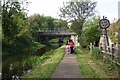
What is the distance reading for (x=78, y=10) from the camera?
6056cm

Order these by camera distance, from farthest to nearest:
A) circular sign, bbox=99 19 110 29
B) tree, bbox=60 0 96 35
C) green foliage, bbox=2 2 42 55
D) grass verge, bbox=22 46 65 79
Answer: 1. tree, bbox=60 0 96 35
2. green foliage, bbox=2 2 42 55
3. circular sign, bbox=99 19 110 29
4. grass verge, bbox=22 46 65 79

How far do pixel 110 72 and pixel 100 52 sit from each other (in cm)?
634

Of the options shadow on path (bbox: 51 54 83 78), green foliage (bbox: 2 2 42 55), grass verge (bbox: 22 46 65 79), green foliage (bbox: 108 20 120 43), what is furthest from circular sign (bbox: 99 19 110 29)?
green foliage (bbox: 2 2 42 55)

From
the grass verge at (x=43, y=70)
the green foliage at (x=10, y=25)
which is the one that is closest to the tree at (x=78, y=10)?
the green foliage at (x=10, y=25)

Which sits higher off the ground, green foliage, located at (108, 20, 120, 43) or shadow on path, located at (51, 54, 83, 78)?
green foliage, located at (108, 20, 120, 43)

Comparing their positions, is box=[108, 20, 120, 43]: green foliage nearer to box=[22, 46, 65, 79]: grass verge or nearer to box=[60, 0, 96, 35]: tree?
box=[22, 46, 65, 79]: grass verge

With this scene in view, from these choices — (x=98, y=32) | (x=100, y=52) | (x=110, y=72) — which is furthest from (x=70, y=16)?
(x=110, y=72)

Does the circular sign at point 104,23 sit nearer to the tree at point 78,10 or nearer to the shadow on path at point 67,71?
the shadow on path at point 67,71

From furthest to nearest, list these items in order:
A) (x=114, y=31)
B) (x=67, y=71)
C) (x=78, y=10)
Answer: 1. (x=78, y=10)
2. (x=114, y=31)
3. (x=67, y=71)

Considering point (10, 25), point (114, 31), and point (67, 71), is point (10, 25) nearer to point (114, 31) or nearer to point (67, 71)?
point (114, 31)

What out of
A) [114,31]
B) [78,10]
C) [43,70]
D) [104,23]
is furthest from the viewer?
[78,10]

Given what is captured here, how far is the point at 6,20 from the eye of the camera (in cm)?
4056

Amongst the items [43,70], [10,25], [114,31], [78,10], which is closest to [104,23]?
[43,70]

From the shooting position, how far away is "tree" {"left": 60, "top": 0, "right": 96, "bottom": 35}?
60031 millimetres
